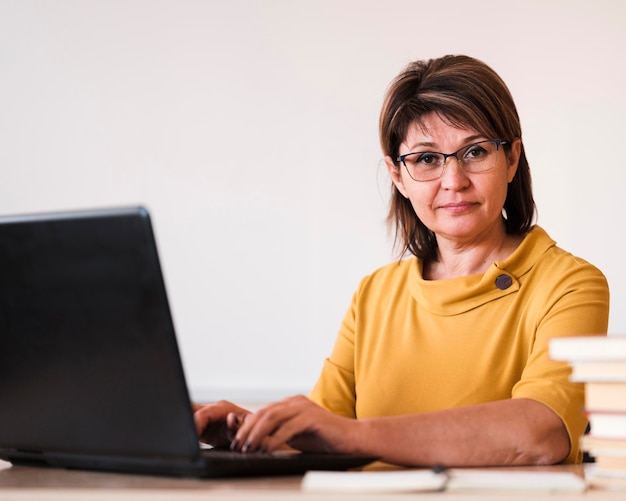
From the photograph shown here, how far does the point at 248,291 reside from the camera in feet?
11.0

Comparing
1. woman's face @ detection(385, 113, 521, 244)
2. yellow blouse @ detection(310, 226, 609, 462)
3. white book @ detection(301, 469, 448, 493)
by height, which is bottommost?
yellow blouse @ detection(310, 226, 609, 462)

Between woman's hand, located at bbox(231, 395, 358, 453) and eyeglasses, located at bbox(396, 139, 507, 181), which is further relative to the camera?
eyeglasses, located at bbox(396, 139, 507, 181)

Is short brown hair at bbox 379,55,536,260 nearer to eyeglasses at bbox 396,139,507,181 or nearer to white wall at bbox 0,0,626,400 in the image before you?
eyeglasses at bbox 396,139,507,181

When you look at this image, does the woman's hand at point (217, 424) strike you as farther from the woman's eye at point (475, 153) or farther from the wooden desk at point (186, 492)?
the woman's eye at point (475, 153)

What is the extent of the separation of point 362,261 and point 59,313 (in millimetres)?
2260

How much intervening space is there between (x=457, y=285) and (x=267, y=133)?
164 centimetres

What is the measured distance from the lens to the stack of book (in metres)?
1.06

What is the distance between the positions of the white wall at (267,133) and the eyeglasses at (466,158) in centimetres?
142

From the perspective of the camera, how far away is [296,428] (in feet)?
4.01

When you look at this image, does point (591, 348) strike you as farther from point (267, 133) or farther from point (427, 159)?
point (267, 133)

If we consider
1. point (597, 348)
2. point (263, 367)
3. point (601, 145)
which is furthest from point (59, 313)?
point (601, 145)

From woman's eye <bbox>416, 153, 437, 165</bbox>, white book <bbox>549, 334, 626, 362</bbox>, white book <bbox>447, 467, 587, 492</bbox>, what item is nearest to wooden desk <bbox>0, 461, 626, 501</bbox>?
white book <bbox>447, 467, 587, 492</bbox>

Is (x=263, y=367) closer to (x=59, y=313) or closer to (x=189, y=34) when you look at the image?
(x=189, y=34)

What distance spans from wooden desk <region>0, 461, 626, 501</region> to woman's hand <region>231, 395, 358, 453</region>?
8 cm
